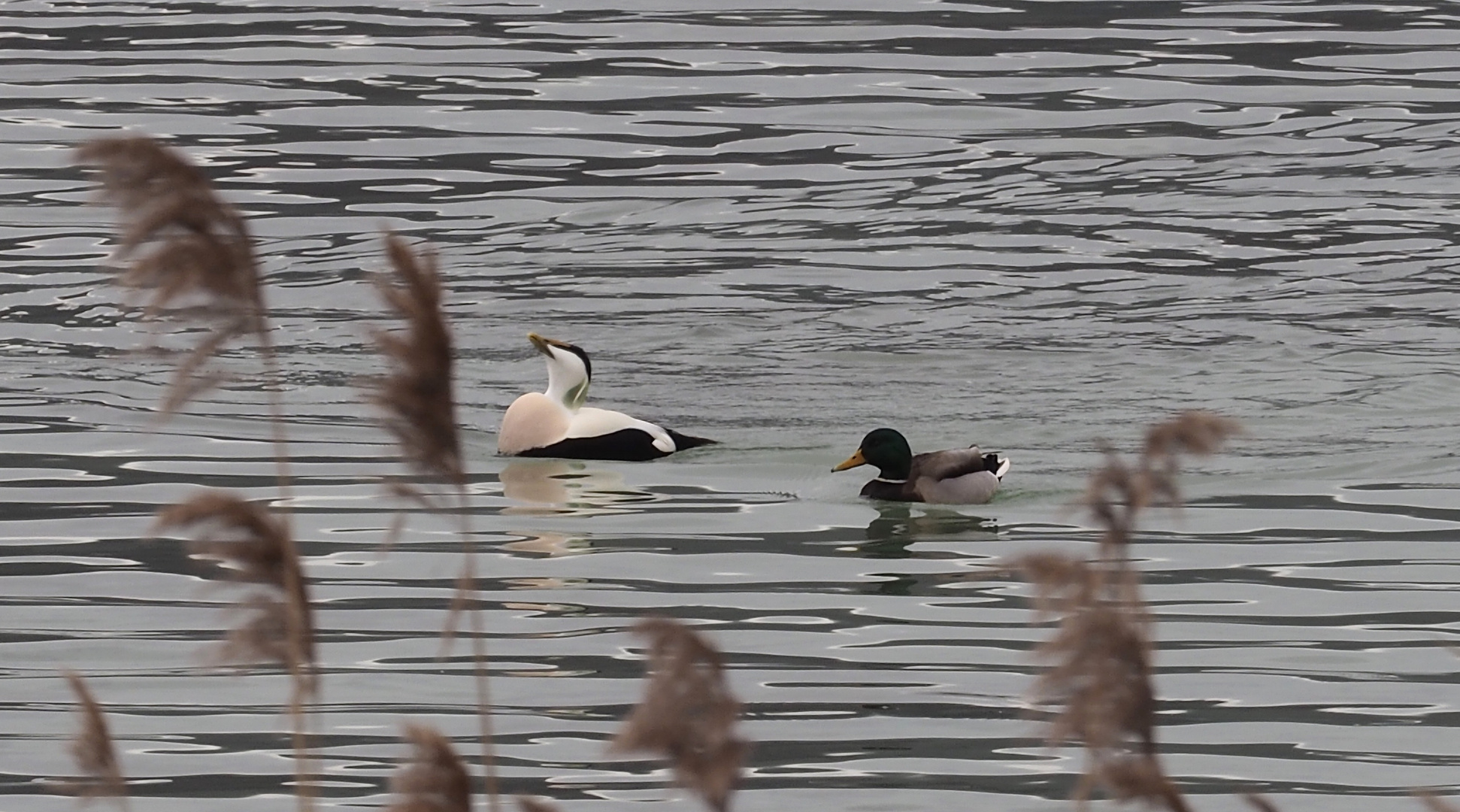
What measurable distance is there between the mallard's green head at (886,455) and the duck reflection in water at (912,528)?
0.22 metres

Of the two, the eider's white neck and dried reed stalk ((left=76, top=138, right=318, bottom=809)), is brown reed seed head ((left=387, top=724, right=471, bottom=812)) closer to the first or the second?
dried reed stalk ((left=76, top=138, right=318, bottom=809))

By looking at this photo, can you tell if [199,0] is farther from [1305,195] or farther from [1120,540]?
[1120,540]

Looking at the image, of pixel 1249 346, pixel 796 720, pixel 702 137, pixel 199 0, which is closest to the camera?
pixel 796 720

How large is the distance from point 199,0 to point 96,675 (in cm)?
2205

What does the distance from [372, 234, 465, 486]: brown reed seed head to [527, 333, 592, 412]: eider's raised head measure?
394 inches

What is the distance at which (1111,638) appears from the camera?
3209mm

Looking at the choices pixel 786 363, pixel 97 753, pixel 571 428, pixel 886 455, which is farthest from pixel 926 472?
pixel 97 753

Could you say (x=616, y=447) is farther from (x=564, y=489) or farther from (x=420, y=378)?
(x=420, y=378)

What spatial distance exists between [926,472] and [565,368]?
2.24 meters

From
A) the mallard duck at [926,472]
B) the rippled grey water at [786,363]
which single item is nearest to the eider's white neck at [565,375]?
the rippled grey water at [786,363]

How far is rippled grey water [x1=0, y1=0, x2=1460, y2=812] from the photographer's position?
772 cm

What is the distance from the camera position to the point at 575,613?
917 cm

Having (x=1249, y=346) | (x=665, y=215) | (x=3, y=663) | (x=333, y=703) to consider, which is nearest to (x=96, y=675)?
(x=3, y=663)

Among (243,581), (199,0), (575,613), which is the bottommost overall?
(199,0)
